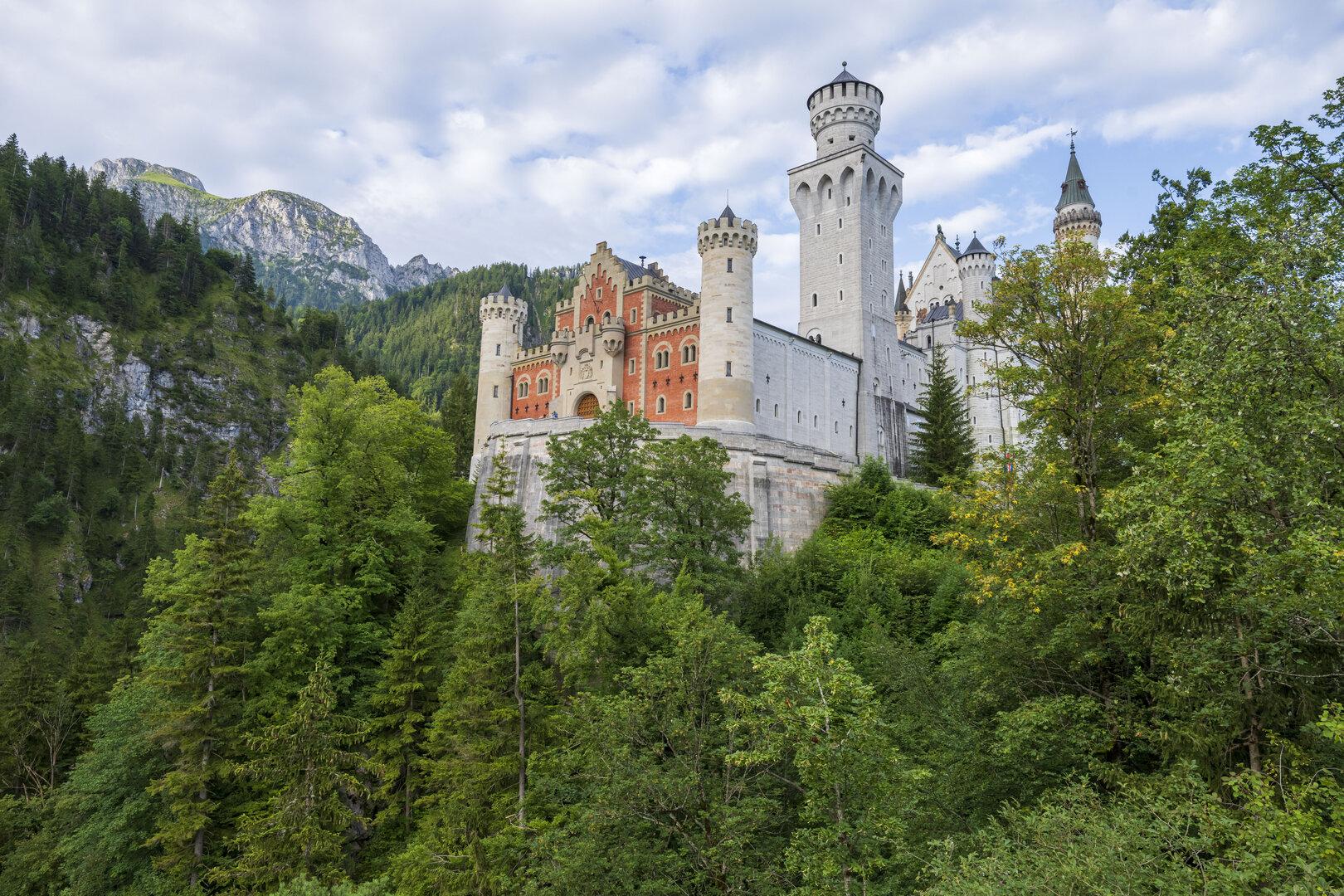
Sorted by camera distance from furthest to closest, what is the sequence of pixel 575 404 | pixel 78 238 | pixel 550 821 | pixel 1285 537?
pixel 78 238 → pixel 575 404 → pixel 550 821 → pixel 1285 537

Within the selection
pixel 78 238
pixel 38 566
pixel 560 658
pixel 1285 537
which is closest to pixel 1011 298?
pixel 1285 537

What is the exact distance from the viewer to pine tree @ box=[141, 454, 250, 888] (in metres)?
27.7

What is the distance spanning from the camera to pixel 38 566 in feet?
264

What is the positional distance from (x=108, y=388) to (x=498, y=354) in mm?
73754

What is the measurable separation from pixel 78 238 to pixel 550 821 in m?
132

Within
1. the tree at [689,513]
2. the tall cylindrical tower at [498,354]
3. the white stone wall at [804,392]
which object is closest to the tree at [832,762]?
the tree at [689,513]

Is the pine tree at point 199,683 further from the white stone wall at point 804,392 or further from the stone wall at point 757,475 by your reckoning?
the white stone wall at point 804,392

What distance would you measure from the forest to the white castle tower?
14358mm

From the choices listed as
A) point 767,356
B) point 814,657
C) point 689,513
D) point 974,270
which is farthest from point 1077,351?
point 974,270

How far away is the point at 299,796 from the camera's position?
26016mm

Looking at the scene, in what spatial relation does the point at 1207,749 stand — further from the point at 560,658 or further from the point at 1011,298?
the point at 560,658

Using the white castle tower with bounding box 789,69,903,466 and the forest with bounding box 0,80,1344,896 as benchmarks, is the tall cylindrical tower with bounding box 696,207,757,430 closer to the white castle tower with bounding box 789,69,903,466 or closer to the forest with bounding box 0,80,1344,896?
the forest with bounding box 0,80,1344,896

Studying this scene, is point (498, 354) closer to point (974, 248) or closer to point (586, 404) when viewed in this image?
point (586, 404)

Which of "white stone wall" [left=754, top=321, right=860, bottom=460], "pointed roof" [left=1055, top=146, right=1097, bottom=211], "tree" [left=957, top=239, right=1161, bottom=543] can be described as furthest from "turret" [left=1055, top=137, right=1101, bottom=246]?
"tree" [left=957, top=239, right=1161, bottom=543]
